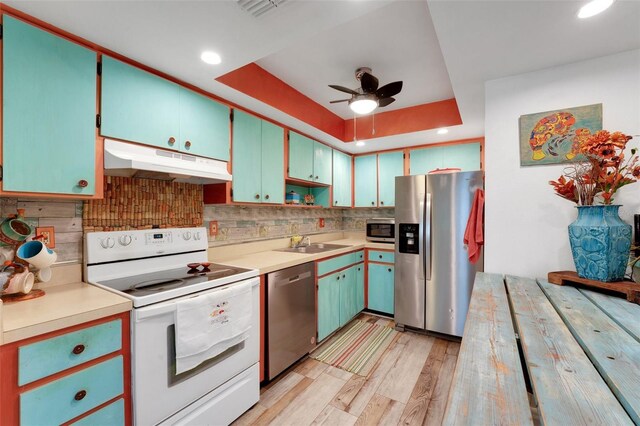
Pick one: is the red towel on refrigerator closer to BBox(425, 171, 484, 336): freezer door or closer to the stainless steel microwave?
BBox(425, 171, 484, 336): freezer door

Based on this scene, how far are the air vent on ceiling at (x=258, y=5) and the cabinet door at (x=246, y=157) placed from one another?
1.06 meters

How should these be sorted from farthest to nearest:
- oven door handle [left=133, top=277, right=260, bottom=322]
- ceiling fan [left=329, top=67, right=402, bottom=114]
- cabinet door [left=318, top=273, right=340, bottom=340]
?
cabinet door [left=318, top=273, right=340, bottom=340], ceiling fan [left=329, top=67, right=402, bottom=114], oven door handle [left=133, top=277, right=260, bottom=322]

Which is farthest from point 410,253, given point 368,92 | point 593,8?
point 593,8

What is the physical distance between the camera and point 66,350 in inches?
44.3

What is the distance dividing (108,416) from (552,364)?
1.74 meters

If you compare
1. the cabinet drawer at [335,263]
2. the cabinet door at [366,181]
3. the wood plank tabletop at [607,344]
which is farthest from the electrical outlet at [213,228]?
the wood plank tabletop at [607,344]

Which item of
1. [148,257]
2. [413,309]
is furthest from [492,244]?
[148,257]

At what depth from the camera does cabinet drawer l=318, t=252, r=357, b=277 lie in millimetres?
2695

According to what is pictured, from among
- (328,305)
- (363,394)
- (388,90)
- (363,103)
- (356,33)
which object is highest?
(356,33)

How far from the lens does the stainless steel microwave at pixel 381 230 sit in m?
3.56

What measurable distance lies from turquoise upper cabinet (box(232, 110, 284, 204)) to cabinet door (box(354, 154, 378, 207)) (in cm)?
158

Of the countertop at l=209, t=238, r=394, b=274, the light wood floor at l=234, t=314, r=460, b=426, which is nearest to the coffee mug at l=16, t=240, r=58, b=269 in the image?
the countertop at l=209, t=238, r=394, b=274

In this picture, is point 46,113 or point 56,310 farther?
point 46,113

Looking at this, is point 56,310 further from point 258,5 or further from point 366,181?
point 366,181
